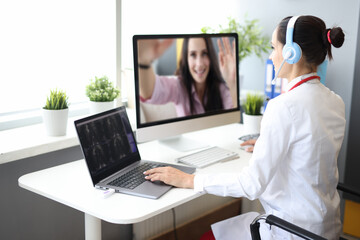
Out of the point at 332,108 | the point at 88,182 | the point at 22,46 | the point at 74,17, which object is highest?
the point at 74,17

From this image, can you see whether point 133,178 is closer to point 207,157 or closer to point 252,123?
point 207,157

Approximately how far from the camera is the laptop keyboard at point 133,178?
1.57m

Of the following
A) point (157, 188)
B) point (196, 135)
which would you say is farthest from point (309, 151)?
point (196, 135)

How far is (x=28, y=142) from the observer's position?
70.4 inches

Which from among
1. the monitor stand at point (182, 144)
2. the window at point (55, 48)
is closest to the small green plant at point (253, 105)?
the monitor stand at point (182, 144)

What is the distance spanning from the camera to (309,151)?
1.41 meters

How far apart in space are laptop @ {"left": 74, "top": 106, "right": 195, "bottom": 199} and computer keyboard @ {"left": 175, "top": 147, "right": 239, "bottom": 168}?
9 centimetres

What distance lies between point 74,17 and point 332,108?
54.4 inches

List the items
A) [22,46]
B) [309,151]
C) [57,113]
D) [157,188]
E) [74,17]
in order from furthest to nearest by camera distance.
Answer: [74,17], [22,46], [57,113], [157,188], [309,151]

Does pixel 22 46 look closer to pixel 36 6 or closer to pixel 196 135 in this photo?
pixel 36 6

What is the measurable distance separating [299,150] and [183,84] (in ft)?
2.37

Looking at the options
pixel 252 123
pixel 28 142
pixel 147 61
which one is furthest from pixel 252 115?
pixel 28 142

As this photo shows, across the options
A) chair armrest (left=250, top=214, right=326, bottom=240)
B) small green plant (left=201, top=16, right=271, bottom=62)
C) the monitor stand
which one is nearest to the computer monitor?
the monitor stand

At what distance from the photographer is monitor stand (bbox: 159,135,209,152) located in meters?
2.05
